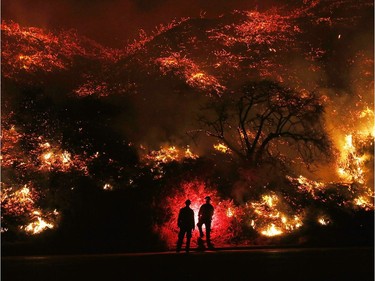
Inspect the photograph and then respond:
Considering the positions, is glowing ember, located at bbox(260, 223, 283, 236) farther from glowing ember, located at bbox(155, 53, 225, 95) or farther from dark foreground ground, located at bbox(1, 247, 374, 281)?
glowing ember, located at bbox(155, 53, 225, 95)

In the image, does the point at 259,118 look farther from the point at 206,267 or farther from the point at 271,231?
the point at 206,267

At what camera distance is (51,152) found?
22328mm

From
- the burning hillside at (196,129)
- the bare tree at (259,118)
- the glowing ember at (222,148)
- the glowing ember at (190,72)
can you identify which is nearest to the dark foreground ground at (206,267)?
the burning hillside at (196,129)

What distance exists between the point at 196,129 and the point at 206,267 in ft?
48.3

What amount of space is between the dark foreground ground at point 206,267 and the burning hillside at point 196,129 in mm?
5328

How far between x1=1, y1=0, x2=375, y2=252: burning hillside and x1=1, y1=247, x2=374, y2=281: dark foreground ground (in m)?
5.33

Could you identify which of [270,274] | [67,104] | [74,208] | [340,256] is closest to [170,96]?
[67,104]

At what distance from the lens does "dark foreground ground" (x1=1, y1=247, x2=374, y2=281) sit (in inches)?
384

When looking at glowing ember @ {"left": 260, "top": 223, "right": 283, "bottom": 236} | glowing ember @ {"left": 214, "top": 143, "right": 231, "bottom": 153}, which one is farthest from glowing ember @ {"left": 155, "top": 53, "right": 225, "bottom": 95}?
glowing ember @ {"left": 260, "top": 223, "right": 283, "bottom": 236}

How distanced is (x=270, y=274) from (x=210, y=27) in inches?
1189

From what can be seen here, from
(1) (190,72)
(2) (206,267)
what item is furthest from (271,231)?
(1) (190,72)

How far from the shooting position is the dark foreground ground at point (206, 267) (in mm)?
9758

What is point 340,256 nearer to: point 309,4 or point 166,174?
point 166,174

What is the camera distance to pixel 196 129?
2556 cm
